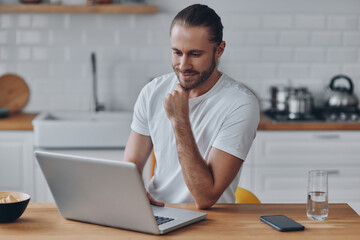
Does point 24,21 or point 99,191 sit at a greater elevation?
point 24,21

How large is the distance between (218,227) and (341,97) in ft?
8.46

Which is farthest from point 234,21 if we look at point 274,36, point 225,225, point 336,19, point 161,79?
point 225,225

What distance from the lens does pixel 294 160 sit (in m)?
3.65

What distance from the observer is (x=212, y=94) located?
7.35 ft

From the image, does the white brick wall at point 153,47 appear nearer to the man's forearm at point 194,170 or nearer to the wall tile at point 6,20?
the wall tile at point 6,20

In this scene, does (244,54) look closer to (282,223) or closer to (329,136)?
(329,136)

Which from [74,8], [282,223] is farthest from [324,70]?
[282,223]

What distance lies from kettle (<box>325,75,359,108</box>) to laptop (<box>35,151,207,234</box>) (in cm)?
248

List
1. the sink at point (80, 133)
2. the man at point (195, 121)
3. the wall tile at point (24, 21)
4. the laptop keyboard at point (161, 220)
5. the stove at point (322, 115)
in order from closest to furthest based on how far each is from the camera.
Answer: the laptop keyboard at point (161, 220) < the man at point (195, 121) < the sink at point (80, 133) < the stove at point (322, 115) < the wall tile at point (24, 21)

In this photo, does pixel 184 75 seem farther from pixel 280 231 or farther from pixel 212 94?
pixel 280 231

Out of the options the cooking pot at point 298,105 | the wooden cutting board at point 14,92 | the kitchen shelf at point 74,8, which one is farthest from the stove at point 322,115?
the wooden cutting board at point 14,92

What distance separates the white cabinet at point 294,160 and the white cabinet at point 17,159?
139cm

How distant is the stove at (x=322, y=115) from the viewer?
12.3 ft

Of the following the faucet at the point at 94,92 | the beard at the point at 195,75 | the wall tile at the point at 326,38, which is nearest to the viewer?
the beard at the point at 195,75
